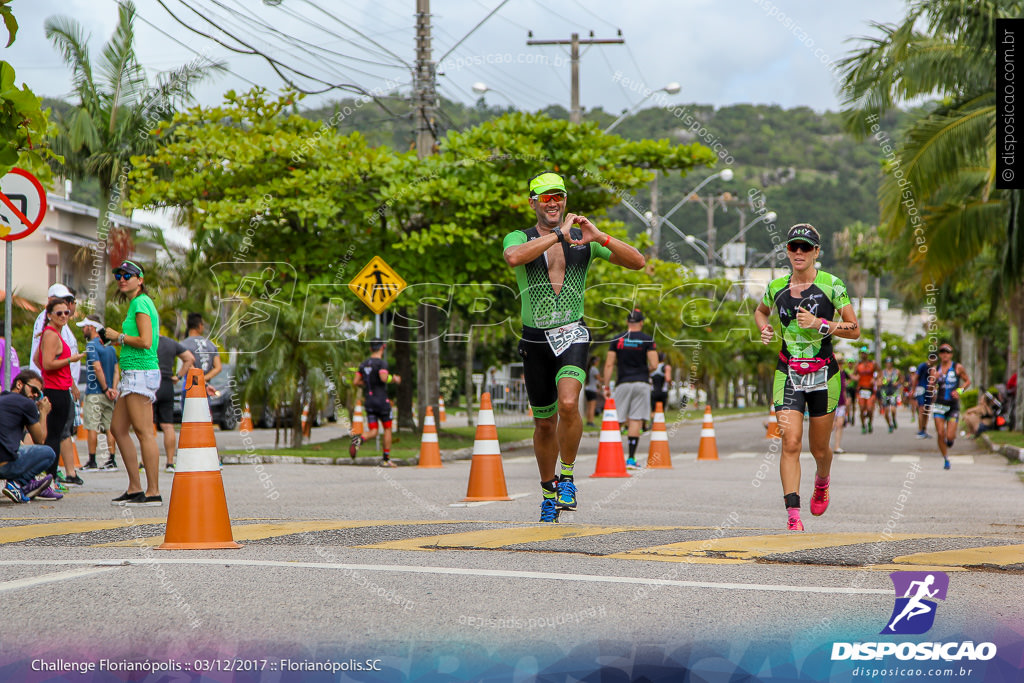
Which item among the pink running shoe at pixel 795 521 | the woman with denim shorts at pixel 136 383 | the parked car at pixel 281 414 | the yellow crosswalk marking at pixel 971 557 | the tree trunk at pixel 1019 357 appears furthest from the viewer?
the tree trunk at pixel 1019 357

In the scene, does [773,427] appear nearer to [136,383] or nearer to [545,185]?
[136,383]

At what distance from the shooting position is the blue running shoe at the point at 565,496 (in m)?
7.59

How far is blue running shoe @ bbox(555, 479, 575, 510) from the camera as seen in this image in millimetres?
7590

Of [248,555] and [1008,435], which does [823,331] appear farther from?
[1008,435]

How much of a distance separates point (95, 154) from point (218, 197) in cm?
1274

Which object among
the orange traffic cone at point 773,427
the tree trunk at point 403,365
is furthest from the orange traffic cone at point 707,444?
the tree trunk at point 403,365

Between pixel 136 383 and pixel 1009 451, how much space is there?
14564 millimetres

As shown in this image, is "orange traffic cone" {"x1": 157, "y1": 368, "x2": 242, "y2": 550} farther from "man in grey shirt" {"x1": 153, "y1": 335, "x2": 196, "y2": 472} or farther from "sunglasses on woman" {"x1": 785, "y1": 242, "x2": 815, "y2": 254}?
"man in grey shirt" {"x1": 153, "y1": 335, "x2": 196, "y2": 472}

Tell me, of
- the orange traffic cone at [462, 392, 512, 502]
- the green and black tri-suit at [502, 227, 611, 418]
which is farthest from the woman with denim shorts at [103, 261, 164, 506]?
the green and black tri-suit at [502, 227, 611, 418]

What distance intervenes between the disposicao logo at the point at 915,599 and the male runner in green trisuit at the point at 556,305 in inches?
94.1

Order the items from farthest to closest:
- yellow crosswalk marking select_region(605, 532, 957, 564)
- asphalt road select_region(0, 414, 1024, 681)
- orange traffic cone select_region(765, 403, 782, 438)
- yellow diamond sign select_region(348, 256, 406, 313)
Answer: yellow diamond sign select_region(348, 256, 406, 313)
orange traffic cone select_region(765, 403, 782, 438)
yellow crosswalk marking select_region(605, 532, 957, 564)
asphalt road select_region(0, 414, 1024, 681)

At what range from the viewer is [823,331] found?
25.1 feet

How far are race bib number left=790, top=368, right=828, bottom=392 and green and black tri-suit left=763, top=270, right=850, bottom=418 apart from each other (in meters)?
0.02

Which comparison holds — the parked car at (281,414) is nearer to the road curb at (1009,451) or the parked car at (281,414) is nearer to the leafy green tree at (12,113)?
the road curb at (1009,451)
